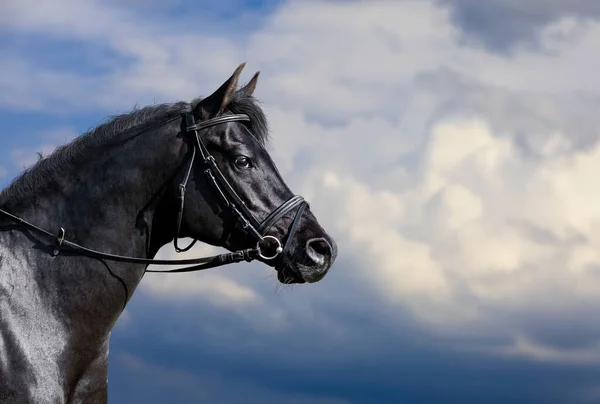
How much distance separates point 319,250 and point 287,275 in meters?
0.45

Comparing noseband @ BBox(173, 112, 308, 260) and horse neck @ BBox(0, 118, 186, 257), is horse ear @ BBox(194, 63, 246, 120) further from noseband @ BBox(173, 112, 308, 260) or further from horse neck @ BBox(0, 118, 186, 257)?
noseband @ BBox(173, 112, 308, 260)

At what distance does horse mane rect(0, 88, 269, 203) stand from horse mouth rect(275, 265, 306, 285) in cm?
137

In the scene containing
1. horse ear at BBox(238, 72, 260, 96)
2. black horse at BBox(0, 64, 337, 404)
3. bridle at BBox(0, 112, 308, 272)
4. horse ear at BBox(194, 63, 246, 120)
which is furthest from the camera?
horse ear at BBox(238, 72, 260, 96)

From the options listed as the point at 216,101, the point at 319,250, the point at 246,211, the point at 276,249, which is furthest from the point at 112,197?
the point at 319,250

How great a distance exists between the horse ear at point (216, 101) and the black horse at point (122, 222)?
1 centimetres

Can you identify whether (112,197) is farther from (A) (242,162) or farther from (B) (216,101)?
(B) (216,101)

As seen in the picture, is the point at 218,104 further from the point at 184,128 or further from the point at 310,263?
the point at 310,263

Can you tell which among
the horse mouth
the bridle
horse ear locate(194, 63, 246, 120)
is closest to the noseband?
the bridle

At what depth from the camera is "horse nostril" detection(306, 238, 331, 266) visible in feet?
31.7

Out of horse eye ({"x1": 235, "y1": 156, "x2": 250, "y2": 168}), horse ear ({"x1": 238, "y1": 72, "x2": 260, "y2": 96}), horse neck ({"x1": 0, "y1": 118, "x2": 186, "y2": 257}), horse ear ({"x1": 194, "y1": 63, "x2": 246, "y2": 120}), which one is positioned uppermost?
horse ear ({"x1": 238, "y1": 72, "x2": 260, "y2": 96})

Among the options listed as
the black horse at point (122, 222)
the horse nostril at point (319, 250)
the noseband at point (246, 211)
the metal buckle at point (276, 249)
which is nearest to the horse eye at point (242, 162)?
the black horse at point (122, 222)

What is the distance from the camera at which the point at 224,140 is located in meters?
9.92

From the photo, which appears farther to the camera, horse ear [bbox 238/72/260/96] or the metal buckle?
horse ear [bbox 238/72/260/96]

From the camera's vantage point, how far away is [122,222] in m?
9.67
